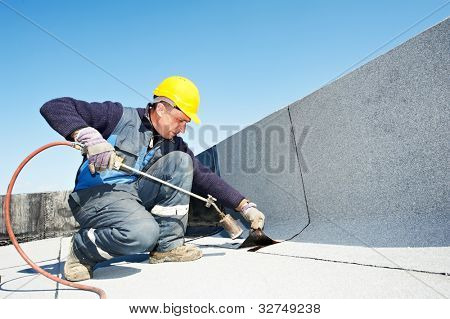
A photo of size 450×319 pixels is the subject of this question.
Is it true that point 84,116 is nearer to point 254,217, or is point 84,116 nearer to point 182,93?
point 182,93

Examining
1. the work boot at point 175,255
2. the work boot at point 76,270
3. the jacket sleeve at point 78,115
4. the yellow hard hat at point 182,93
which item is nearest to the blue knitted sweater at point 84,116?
the jacket sleeve at point 78,115

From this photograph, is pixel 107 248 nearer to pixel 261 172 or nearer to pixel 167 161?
pixel 167 161

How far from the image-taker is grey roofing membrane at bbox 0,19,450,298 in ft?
3.71

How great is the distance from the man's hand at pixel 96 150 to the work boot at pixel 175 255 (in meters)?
0.51

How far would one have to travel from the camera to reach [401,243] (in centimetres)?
152

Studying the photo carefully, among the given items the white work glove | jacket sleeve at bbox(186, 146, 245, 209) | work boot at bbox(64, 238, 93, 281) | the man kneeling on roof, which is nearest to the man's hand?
the man kneeling on roof

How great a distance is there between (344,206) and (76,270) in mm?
1597

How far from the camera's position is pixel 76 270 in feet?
4.38

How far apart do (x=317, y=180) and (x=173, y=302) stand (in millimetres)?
1603

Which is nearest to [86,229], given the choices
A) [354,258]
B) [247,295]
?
[247,295]

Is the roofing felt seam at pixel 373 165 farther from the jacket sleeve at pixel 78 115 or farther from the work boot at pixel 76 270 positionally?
the jacket sleeve at pixel 78 115

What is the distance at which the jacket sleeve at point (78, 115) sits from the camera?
4.58 ft

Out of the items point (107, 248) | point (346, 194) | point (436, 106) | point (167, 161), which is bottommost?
point (107, 248)

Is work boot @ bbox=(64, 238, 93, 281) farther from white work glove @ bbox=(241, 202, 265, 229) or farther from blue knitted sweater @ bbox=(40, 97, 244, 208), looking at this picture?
white work glove @ bbox=(241, 202, 265, 229)
